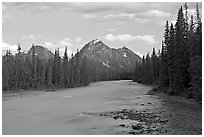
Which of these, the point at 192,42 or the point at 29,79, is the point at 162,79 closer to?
the point at 192,42

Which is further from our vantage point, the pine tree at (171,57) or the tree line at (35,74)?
the tree line at (35,74)

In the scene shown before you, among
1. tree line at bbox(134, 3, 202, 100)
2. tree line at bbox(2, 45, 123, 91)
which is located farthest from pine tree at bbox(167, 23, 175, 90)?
tree line at bbox(2, 45, 123, 91)

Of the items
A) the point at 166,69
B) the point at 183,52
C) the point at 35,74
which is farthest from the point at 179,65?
the point at 35,74

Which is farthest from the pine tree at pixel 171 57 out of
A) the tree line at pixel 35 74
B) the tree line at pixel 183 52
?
the tree line at pixel 35 74

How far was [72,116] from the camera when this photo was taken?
2686 cm

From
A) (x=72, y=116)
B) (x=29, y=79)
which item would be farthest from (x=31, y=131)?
(x=29, y=79)

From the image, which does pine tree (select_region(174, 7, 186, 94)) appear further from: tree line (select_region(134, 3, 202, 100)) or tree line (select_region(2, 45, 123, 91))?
tree line (select_region(2, 45, 123, 91))

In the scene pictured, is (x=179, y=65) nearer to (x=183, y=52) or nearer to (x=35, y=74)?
(x=183, y=52)

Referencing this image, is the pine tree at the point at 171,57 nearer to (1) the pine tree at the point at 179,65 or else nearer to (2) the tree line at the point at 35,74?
(1) the pine tree at the point at 179,65

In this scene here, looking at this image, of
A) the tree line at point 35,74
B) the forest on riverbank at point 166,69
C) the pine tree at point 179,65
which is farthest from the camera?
the tree line at point 35,74

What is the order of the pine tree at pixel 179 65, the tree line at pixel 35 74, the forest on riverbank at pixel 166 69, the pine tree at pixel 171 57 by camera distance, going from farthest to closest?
the tree line at pixel 35 74 → the pine tree at pixel 171 57 → the pine tree at pixel 179 65 → the forest on riverbank at pixel 166 69

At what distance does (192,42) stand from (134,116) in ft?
62.1

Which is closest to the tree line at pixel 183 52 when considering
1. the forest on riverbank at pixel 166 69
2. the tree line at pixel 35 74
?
the forest on riverbank at pixel 166 69

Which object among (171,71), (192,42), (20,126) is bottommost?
(20,126)
